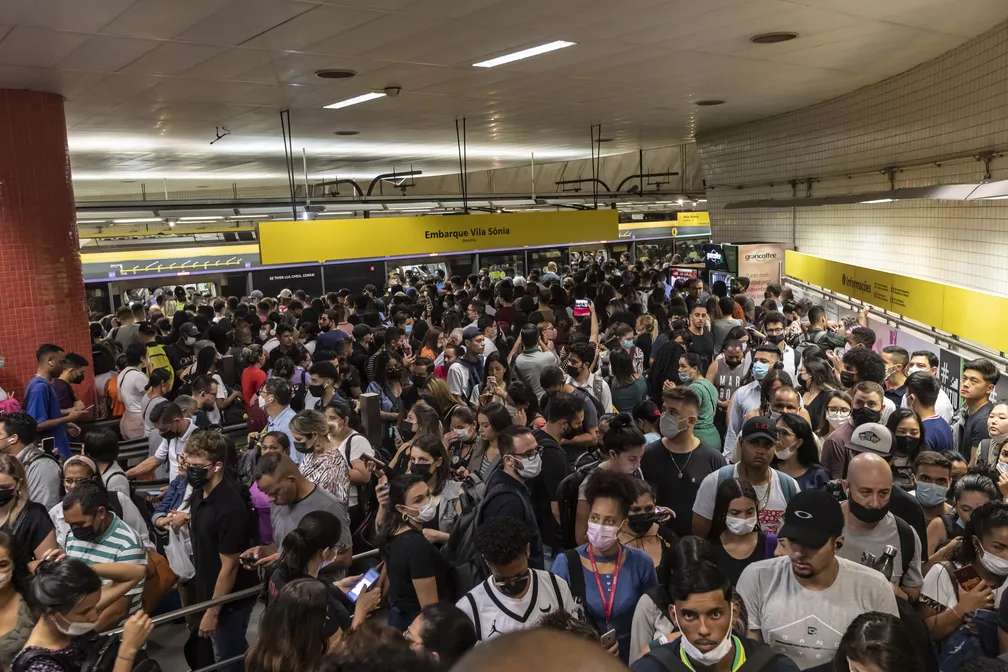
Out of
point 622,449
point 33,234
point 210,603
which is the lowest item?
point 210,603

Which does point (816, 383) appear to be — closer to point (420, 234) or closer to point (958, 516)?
point (958, 516)

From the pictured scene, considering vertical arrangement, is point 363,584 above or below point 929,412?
below

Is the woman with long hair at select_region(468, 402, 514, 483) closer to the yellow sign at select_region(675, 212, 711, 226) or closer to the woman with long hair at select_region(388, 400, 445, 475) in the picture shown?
the woman with long hair at select_region(388, 400, 445, 475)

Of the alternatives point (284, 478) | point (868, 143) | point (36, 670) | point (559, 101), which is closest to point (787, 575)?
point (284, 478)

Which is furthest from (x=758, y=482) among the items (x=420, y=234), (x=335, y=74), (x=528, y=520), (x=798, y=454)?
(x=420, y=234)

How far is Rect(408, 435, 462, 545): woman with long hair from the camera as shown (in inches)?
167

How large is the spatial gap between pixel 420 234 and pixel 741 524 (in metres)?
8.37

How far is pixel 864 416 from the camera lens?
17.0 ft

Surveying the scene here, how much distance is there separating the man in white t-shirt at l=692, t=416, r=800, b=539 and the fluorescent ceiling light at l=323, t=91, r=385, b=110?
19.3 feet

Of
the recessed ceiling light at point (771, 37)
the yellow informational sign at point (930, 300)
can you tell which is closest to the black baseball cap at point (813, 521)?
the yellow informational sign at point (930, 300)

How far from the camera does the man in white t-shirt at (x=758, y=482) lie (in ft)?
12.7

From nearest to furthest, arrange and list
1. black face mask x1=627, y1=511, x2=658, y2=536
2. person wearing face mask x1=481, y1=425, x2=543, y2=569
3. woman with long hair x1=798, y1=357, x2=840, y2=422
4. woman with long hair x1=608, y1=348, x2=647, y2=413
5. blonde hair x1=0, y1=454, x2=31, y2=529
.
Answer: black face mask x1=627, y1=511, x2=658, y2=536 < person wearing face mask x1=481, y1=425, x2=543, y2=569 < blonde hair x1=0, y1=454, x2=31, y2=529 < woman with long hair x1=798, y1=357, x2=840, y2=422 < woman with long hair x1=608, y1=348, x2=647, y2=413

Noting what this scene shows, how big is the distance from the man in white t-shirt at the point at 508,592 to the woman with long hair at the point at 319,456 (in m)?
2.09

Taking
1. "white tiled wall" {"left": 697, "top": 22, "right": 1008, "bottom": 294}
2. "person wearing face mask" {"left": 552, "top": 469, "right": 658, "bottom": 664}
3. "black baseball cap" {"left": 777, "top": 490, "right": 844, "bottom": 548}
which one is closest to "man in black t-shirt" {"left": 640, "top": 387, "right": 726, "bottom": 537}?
"person wearing face mask" {"left": 552, "top": 469, "right": 658, "bottom": 664}
